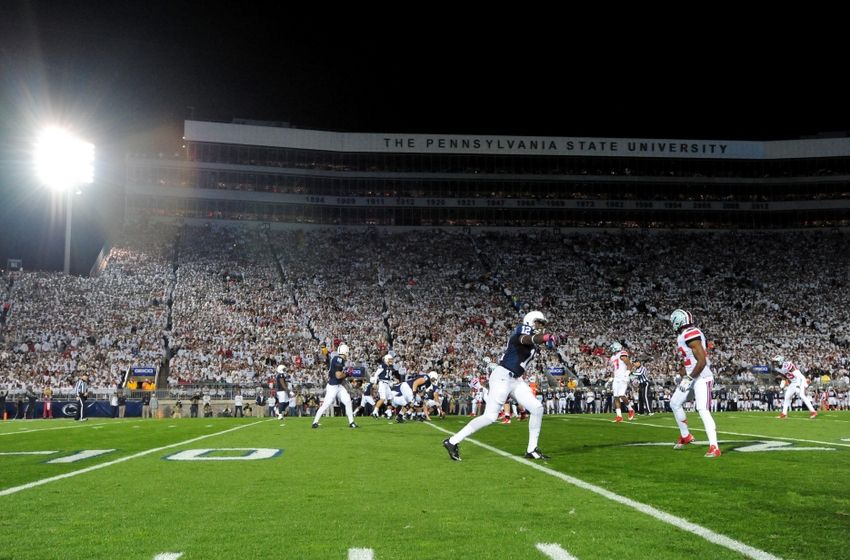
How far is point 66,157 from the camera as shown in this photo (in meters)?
50.8

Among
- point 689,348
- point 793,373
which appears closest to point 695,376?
point 689,348

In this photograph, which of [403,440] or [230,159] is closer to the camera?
[403,440]

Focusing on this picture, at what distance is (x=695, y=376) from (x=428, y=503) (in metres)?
6.18

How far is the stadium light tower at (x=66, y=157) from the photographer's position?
5091cm

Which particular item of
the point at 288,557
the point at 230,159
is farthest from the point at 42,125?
the point at 288,557

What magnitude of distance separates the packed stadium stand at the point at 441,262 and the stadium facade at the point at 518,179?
17cm

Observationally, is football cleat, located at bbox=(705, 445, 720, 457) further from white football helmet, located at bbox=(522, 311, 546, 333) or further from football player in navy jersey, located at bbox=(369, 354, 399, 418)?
football player in navy jersey, located at bbox=(369, 354, 399, 418)

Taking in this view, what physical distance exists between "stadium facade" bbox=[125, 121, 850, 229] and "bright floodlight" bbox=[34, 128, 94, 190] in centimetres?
926

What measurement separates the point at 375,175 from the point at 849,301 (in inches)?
1405

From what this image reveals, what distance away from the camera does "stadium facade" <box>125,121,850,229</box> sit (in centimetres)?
6078

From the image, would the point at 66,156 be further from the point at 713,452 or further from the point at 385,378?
the point at 713,452

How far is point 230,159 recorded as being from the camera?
60.8 metres

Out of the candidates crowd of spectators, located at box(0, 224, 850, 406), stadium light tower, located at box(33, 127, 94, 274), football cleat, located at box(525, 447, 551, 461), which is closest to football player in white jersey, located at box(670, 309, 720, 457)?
football cleat, located at box(525, 447, 551, 461)

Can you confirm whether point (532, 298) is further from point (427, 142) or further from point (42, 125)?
point (42, 125)
